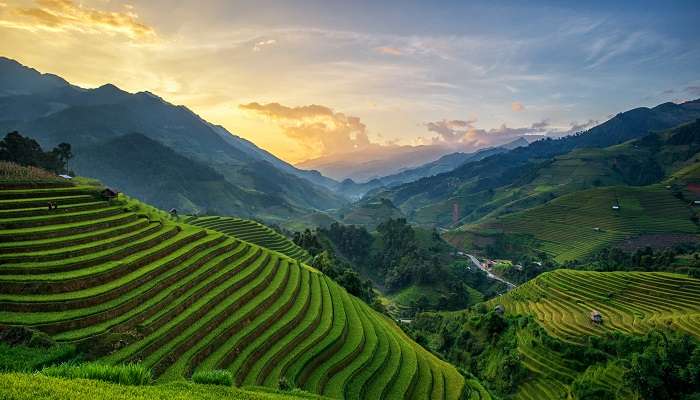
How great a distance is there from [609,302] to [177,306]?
5413 cm

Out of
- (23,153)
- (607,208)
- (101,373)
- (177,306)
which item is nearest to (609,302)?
(177,306)

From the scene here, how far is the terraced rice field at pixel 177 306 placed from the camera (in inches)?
647

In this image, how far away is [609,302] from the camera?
5172cm

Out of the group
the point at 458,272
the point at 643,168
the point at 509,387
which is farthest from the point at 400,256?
the point at 643,168

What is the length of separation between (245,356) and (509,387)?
29075mm

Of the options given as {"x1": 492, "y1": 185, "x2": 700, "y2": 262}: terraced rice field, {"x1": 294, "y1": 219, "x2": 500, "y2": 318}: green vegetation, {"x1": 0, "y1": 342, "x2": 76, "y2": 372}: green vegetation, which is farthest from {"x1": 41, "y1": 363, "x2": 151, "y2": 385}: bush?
{"x1": 492, "y1": 185, "x2": 700, "y2": 262}: terraced rice field

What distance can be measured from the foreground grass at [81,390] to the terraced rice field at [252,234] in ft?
169

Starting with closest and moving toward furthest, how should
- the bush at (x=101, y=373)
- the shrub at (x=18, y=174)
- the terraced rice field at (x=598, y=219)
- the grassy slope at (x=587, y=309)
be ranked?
the bush at (x=101, y=373) → the shrub at (x=18, y=174) → the grassy slope at (x=587, y=309) → the terraced rice field at (x=598, y=219)

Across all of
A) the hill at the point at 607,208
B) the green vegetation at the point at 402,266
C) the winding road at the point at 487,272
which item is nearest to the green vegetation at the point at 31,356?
the green vegetation at the point at 402,266

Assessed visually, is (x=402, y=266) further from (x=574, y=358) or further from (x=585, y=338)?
(x=574, y=358)

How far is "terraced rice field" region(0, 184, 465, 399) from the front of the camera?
1642cm

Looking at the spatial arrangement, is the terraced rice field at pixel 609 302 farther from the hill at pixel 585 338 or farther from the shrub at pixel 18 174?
the shrub at pixel 18 174

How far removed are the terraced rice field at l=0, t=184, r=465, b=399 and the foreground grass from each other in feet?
25.8

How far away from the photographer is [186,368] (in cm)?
1608
